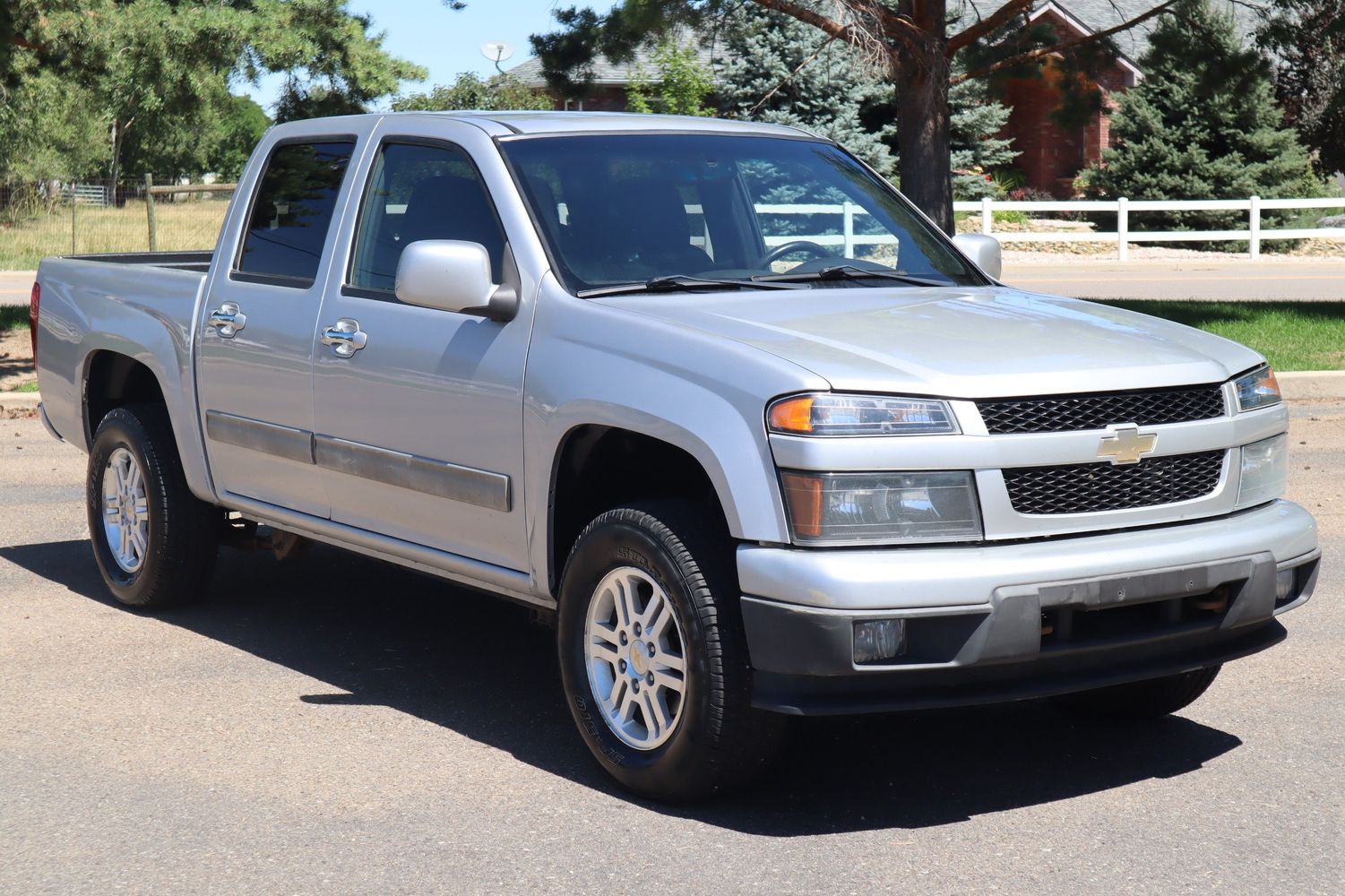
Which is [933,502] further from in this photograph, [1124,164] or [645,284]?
[1124,164]

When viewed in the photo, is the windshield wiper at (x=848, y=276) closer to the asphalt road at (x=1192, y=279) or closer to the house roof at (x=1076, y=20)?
the asphalt road at (x=1192, y=279)

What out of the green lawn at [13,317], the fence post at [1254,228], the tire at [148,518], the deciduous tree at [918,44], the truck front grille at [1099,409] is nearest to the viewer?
the truck front grille at [1099,409]

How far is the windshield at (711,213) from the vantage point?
5.43 m

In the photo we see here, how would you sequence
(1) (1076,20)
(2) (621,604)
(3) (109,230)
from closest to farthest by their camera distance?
(2) (621,604)
(3) (109,230)
(1) (1076,20)

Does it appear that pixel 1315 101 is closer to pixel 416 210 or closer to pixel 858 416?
pixel 416 210

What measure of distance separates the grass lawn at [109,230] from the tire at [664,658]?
985 inches

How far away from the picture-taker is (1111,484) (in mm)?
4570

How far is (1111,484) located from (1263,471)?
0.68m

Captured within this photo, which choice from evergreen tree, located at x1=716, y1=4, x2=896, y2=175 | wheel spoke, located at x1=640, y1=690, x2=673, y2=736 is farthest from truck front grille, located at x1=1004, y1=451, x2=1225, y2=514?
evergreen tree, located at x1=716, y1=4, x2=896, y2=175

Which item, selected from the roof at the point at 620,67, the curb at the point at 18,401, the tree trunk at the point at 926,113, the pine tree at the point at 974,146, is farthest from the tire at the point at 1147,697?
the pine tree at the point at 974,146

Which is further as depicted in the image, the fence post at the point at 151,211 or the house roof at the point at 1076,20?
the house roof at the point at 1076,20

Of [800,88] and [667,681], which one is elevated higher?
[800,88]

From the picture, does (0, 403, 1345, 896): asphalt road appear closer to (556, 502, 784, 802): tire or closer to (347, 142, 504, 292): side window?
(556, 502, 784, 802): tire

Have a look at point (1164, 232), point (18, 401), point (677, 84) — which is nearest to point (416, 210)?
point (18, 401)
